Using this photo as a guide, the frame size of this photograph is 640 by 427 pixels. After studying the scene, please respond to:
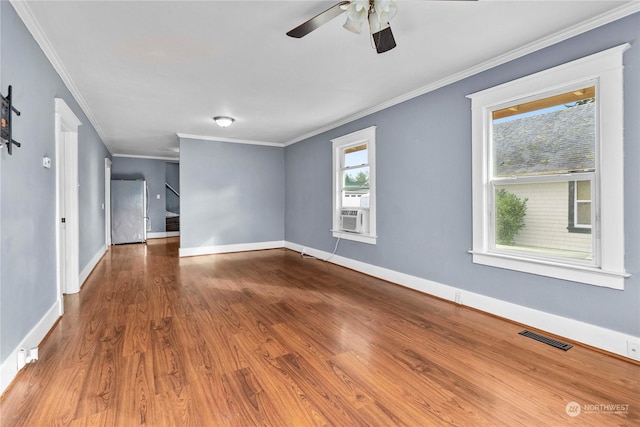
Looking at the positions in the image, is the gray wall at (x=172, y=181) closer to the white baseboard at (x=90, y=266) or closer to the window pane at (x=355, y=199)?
the white baseboard at (x=90, y=266)

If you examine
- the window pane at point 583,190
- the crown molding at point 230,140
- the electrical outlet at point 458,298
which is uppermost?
the crown molding at point 230,140

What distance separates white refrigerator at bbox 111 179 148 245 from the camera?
25.6ft

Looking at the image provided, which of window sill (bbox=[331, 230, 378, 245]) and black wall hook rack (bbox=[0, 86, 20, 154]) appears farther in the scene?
window sill (bbox=[331, 230, 378, 245])

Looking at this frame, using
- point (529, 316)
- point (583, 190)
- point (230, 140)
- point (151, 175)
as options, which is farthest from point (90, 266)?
point (583, 190)

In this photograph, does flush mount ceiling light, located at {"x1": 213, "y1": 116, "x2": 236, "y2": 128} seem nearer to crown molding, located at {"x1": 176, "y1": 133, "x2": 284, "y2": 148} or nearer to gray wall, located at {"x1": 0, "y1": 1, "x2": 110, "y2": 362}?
crown molding, located at {"x1": 176, "y1": 133, "x2": 284, "y2": 148}

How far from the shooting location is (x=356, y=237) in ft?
15.8

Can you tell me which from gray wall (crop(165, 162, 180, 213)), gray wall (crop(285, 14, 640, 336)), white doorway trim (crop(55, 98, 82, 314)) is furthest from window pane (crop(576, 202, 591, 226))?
gray wall (crop(165, 162, 180, 213))

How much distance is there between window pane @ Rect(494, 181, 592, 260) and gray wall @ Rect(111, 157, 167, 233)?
9061 millimetres

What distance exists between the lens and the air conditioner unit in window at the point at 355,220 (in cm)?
466

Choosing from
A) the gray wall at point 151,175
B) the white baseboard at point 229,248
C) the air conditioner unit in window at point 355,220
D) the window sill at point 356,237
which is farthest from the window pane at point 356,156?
the gray wall at point 151,175

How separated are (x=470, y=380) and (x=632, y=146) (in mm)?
2000

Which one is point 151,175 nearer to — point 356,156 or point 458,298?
point 356,156

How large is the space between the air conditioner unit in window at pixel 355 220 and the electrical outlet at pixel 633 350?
299cm

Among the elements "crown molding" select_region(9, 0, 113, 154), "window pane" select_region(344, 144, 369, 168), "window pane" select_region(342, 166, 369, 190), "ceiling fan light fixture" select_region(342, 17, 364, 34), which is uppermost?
"crown molding" select_region(9, 0, 113, 154)
